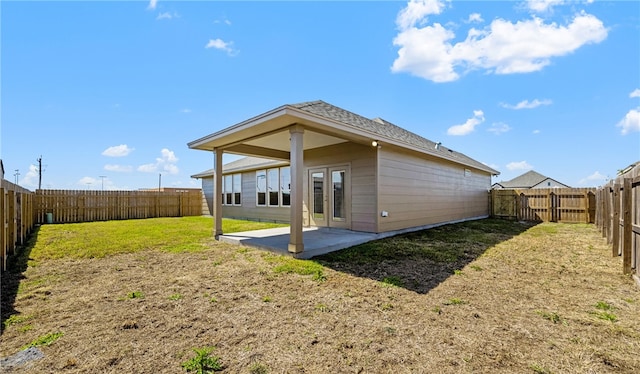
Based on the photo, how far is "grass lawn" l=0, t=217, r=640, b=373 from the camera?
2.16 metres

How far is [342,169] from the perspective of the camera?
8445mm

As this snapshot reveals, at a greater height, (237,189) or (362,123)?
(362,123)

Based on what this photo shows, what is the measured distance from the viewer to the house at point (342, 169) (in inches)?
221

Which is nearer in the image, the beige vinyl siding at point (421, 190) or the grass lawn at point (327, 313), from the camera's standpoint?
the grass lawn at point (327, 313)

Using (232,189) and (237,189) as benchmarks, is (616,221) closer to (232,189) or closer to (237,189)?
(237,189)

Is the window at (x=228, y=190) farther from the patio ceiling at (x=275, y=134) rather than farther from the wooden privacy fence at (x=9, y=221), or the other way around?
the wooden privacy fence at (x=9, y=221)

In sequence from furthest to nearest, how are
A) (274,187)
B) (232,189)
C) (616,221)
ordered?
(232,189)
(274,187)
(616,221)

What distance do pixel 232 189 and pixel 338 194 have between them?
8.25 meters

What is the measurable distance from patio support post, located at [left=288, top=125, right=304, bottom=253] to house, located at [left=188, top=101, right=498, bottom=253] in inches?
0.8

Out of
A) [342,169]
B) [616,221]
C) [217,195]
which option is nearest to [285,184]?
[342,169]

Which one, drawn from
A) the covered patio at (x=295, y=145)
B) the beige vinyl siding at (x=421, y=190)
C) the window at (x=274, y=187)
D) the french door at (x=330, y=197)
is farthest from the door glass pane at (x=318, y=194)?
the window at (x=274, y=187)

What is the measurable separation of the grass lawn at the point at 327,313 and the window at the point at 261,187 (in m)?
7.00

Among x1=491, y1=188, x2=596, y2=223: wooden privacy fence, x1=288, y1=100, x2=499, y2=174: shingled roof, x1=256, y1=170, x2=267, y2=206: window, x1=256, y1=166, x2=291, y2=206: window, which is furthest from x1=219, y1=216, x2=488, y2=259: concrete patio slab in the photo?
x1=491, y1=188, x2=596, y2=223: wooden privacy fence

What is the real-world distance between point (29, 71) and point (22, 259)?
4.73m
